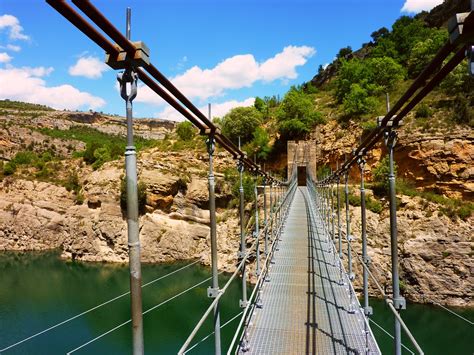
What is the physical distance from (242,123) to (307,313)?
23.1 meters

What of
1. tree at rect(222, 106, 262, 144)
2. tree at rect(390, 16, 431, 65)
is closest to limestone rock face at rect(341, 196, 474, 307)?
tree at rect(222, 106, 262, 144)

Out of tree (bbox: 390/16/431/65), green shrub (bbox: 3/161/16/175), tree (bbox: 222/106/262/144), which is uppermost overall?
tree (bbox: 390/16/431/65)

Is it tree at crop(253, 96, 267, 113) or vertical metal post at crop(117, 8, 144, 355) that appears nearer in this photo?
vertical metal post at crop(117, 8, 144, 355)

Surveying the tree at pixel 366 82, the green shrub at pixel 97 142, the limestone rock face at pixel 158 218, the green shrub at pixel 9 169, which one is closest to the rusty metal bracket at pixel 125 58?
the limestone rock face at pixel 158 218

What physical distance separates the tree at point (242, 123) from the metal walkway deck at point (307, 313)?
20465 mm

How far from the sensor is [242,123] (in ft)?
86.4

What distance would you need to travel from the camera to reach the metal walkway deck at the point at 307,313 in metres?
3.19

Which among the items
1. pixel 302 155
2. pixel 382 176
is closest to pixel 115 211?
pixel 302 155

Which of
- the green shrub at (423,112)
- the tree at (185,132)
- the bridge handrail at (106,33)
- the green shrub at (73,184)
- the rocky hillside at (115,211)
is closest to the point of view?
the bridge handrail at (106,33)

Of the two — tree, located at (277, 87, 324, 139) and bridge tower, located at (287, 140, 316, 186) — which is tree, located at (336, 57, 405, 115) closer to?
tree, located at (277, 87, 324, 139)

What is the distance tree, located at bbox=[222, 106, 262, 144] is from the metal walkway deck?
20.5 metres

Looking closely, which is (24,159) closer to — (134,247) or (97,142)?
(97,142)

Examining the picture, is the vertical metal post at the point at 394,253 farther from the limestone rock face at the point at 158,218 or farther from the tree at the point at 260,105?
the tree at the point at 260,105

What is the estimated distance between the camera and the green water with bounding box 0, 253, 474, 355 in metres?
11.1
